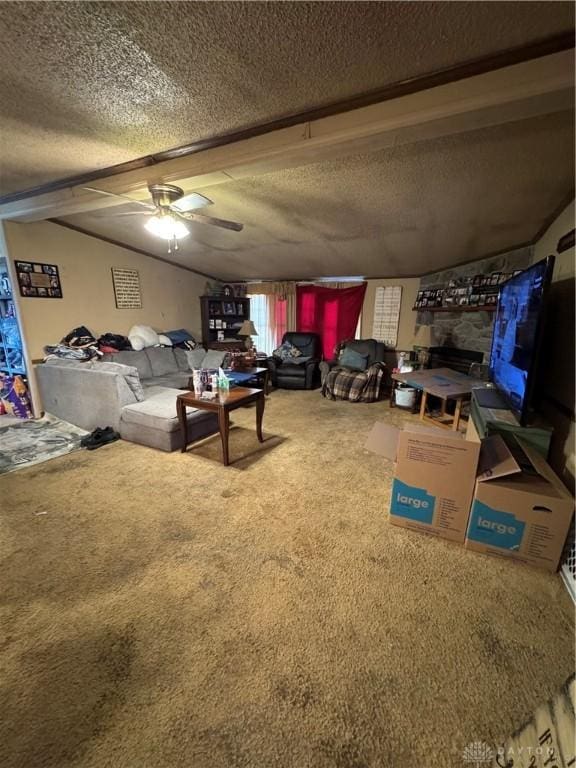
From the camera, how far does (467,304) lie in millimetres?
3762

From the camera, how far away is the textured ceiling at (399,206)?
176 cm

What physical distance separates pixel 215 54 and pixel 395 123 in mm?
814

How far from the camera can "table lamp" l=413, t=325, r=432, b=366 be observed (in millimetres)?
4344

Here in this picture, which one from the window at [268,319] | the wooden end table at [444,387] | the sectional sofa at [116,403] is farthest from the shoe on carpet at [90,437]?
the window at [268,319]

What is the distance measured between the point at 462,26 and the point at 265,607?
233cm

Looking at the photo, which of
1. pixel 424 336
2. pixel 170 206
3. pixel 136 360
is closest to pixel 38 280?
pixel 136 360

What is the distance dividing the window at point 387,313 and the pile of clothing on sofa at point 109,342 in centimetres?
314

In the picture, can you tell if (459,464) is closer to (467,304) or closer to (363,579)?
(363,579)

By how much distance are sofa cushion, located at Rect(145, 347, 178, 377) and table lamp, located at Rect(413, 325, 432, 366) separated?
12.1ft

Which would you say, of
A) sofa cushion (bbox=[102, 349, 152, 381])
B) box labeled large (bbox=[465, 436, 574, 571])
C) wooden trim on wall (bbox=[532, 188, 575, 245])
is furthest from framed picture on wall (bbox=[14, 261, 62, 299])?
wooden trim on wall (bbox=[532, 188, 575, 245])

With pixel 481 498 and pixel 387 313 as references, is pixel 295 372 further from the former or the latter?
pixel 481 498

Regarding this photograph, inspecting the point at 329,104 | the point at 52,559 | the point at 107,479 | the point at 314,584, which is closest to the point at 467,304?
the point at 329,104

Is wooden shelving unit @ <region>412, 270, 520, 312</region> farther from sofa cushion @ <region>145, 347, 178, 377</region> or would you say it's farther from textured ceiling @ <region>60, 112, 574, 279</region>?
sofa cushion @ <region>145, 347, 178, 377</region>

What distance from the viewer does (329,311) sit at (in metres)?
5.45
